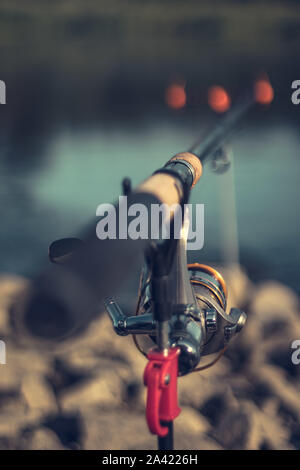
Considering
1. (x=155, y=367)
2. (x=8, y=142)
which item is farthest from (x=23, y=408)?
(x=8, y=142)

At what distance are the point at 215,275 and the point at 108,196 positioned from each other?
1.65 m

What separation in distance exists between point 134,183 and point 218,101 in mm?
1086

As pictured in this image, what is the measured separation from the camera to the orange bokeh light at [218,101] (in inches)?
57.5

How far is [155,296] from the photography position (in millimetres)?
804

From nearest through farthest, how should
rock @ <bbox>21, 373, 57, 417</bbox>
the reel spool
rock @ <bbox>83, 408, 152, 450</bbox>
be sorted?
1. the reel spool
2. rock @ <bbox>83, 408, 152, 450</bbox>
3. rock @ <bbox>21, 373, 57, 417</bbox>

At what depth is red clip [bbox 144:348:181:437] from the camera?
81 cm

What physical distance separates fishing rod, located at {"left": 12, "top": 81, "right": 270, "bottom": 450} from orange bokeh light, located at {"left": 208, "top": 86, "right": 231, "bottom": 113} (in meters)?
0.14

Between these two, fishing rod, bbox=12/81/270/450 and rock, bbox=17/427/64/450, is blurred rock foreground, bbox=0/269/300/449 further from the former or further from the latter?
fishing rod, bbox=12/81/270/450
